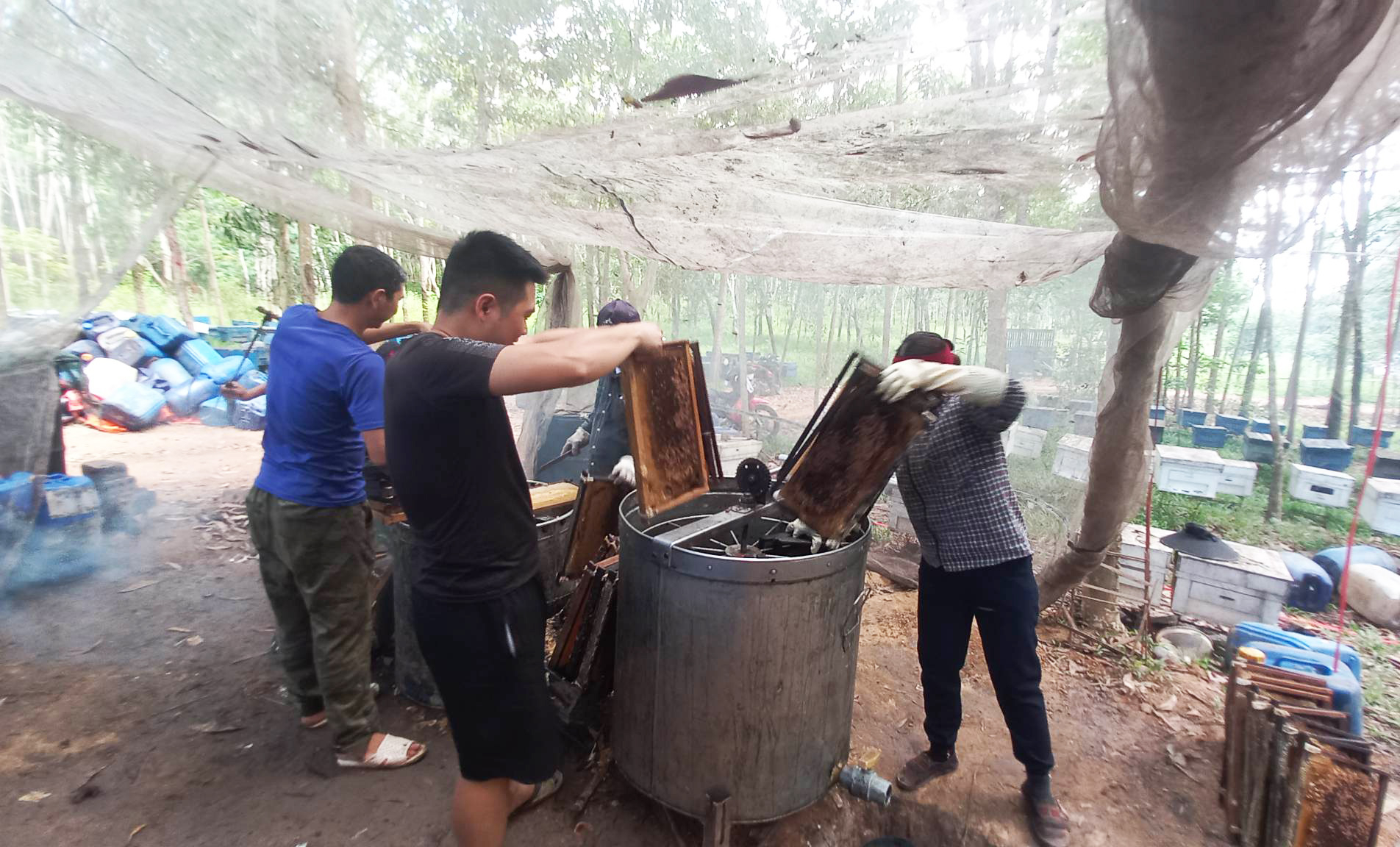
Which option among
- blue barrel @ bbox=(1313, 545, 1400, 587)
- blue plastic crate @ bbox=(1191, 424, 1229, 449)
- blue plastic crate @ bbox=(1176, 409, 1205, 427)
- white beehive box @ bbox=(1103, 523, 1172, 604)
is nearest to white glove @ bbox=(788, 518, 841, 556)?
white beehive box @ bbox=(1103, 523, 1172, 604)

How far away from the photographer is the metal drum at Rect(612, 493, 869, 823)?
229 cm

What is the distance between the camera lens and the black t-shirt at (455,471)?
1.75 metres

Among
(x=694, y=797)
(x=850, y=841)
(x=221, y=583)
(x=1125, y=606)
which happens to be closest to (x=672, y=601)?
(x=694, y=797)

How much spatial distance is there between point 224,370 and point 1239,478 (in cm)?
1558

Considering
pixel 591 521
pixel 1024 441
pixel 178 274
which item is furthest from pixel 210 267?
pixel 1024 441

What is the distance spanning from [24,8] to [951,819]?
466 centimetres

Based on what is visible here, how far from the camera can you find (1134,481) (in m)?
3.40

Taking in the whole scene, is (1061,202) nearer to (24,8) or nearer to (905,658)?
(905,658)

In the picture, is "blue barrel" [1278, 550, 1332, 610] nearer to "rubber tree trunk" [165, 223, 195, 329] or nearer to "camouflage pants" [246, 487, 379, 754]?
"camouflage pants" [246, 487, 379, 754]

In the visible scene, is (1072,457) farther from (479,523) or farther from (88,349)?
(88,349)

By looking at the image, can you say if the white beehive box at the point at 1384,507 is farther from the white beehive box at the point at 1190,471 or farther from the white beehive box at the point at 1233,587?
the white beehive box at the point at 1233,587

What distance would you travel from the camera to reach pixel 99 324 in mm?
10938

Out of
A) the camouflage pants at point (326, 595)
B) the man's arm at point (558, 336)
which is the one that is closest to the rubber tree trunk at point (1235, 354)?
the man's arm at point (558, 336)

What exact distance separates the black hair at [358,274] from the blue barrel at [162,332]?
38.1 feet
